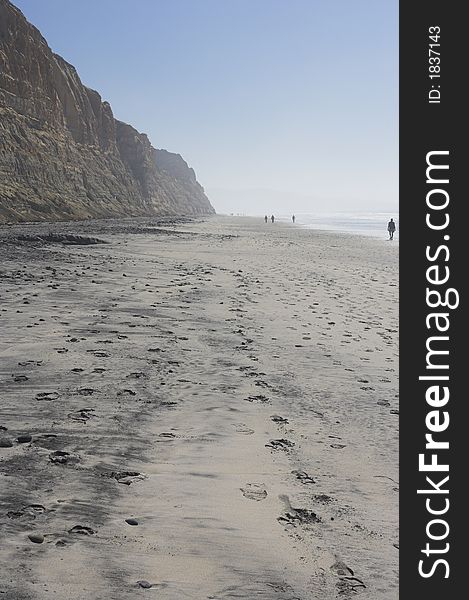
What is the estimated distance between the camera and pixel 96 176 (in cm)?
7350

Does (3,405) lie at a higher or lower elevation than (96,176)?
lower

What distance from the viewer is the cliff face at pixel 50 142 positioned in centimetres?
4981

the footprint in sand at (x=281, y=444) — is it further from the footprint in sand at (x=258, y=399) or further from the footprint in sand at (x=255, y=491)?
the footprint in sand at (x=258, y=399)

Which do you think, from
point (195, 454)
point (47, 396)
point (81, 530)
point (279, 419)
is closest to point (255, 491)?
point (195, 454)

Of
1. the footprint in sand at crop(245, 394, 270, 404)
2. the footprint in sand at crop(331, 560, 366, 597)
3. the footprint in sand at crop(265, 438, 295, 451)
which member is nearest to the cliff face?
the footprint in sand at crop(245, 394, 270, 404)

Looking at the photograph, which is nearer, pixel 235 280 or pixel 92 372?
pixel 92 372

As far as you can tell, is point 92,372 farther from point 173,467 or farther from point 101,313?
point 101,313

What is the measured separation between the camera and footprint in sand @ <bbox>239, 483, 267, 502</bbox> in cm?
342

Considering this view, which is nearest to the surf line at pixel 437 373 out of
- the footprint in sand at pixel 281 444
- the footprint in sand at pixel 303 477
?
the footprint in sand at pixel 303 477

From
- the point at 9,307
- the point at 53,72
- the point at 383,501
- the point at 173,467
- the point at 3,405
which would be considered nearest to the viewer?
the point at 383,501

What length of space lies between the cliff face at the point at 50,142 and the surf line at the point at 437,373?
42.1m

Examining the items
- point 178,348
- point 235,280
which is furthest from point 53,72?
point 178,348

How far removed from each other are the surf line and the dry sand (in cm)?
58

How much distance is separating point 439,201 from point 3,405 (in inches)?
162
